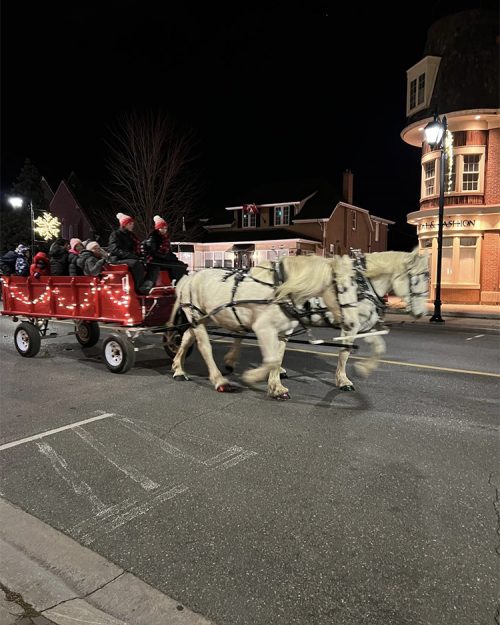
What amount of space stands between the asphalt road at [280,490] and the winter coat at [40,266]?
3087 mm

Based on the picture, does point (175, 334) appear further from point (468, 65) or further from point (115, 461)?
point (468, 65)

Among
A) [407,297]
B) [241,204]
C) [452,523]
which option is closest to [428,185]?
[241,204]

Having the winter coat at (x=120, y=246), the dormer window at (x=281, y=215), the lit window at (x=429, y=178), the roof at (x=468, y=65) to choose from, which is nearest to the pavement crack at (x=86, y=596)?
the winter coat at (x=120, y=246)

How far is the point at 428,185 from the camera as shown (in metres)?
23.6

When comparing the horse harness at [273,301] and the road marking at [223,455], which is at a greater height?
the horse harness at [273,301]

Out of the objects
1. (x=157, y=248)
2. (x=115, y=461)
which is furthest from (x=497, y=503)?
(x=157, y=248)

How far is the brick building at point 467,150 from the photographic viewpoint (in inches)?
837

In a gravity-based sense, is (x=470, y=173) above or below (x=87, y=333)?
above

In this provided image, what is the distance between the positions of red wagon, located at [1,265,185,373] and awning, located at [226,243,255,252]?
23814mm

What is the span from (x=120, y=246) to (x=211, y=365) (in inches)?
109

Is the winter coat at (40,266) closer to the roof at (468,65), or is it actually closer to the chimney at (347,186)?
the roof at (468,65)

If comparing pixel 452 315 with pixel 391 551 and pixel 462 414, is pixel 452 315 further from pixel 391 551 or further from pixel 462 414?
pixel 391 551

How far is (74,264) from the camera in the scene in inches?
370

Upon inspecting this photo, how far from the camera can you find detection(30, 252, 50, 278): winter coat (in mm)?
9594
